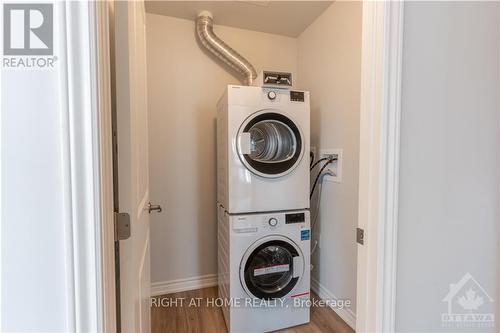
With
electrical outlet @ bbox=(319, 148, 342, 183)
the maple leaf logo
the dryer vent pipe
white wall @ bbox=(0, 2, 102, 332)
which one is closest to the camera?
white wall @ bbox=(0, 2, 102, 332)

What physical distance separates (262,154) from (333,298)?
1298 mm

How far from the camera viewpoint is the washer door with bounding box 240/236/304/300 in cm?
175

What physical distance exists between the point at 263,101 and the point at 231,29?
1.06m

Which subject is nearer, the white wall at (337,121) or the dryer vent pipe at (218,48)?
the white wall at (337,121)

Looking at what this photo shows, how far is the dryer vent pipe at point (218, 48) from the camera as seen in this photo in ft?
6.98

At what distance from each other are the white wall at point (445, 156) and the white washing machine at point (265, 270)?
915mm

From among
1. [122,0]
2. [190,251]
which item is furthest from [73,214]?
[190,251]

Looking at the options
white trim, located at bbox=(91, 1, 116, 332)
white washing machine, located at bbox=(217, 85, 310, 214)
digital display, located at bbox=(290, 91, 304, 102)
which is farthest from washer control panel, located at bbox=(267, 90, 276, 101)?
white trim, located at bbox=(91, 1, 116, 332)

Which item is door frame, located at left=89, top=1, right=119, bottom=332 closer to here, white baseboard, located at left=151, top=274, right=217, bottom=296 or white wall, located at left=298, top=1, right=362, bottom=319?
white wall, located at left=298, top=1, right=362, bottom=319

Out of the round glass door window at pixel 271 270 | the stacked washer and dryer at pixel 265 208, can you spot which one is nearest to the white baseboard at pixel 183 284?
the stacked washer and dryer at pixel 265 208

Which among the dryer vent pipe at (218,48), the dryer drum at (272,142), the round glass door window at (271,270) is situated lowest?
the round glass door window at (271,270)

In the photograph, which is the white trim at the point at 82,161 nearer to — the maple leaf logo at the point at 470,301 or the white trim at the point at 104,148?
the white trim at the point at 104,148

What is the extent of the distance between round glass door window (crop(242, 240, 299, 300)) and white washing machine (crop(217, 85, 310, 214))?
0.29 metres

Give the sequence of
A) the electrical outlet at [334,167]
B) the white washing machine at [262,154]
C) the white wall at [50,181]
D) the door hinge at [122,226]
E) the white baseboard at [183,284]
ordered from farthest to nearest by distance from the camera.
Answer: the white baseboard at [183,284]
the electrical outlet at [334,167]
the white washing machine at [262,154]
the door hinge at [122,226]
the white wall at [50,181]
